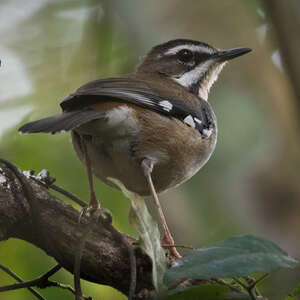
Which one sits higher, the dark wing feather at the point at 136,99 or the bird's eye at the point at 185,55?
the bird's eye at the point at 185,55

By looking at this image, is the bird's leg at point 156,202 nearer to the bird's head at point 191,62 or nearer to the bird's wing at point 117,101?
the bird's wing at point 117,101

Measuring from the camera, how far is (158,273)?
257cm

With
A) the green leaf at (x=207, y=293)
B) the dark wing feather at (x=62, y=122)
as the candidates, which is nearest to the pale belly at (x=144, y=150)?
the dark wing feather at (x=62, y=122)

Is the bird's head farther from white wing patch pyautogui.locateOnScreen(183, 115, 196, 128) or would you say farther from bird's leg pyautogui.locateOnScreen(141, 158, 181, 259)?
bird's leg pyautogui.locateOnScreen(141, 158, 181, 259)

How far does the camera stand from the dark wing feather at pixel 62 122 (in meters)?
3.21

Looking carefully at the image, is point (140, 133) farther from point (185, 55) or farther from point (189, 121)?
point (185, 55)

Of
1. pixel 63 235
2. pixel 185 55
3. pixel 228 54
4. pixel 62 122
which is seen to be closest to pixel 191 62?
pixel 185 55

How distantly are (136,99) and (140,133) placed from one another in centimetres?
23

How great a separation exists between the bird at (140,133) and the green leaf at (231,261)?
1185 millimetres

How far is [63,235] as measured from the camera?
2.98m

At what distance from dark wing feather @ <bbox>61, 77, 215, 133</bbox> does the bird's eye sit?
0.71m

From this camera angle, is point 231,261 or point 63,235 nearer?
point 231,261

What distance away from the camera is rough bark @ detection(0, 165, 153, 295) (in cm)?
292

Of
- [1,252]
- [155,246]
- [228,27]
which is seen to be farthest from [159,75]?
[155,246]
